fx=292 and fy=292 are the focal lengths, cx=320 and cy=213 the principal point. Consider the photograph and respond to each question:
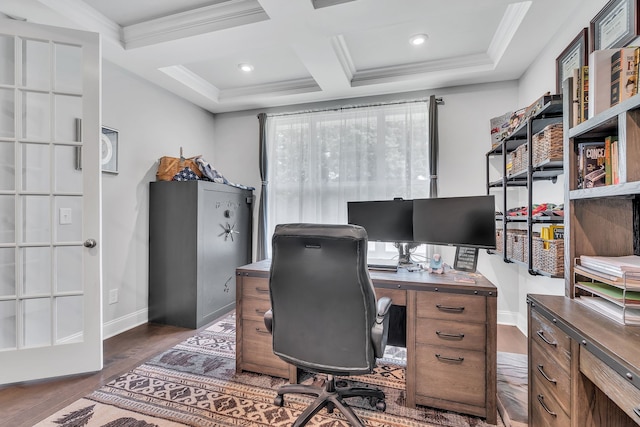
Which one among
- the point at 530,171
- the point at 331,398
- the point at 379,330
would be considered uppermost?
the point at 530,171

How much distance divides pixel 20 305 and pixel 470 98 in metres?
4.14

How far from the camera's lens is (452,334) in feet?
5.29

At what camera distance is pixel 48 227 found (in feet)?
6.49

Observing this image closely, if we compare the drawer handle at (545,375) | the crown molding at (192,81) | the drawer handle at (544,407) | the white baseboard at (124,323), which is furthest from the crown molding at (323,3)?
the white baseboard at (124,323)

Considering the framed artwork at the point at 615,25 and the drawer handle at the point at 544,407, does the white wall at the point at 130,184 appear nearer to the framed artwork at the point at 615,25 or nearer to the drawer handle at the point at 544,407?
the drawer handle at the point at 544,407

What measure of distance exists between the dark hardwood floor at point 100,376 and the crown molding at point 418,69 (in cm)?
256

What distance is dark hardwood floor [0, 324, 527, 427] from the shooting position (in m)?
1.63

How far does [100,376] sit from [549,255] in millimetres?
3004

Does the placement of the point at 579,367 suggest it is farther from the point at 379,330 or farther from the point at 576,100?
the point at 576,100

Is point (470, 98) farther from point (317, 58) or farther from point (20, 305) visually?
point (20, 305)

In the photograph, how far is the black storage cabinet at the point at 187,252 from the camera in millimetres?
2863

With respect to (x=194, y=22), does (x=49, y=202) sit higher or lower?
lower

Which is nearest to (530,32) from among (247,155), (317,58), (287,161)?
(317,58)

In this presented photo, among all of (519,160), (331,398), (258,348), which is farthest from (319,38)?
(331,398)
